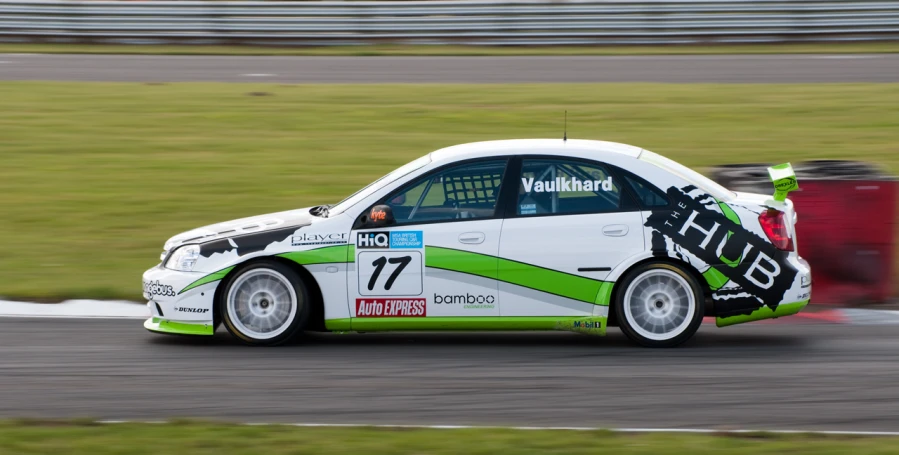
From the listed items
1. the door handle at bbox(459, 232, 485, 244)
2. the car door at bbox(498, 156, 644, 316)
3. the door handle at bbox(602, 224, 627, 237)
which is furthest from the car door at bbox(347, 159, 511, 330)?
the door handle at bbox(602, 224, 627, 237)

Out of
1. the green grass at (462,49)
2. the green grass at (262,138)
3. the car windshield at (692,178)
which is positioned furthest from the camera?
the green grass at (462,49)

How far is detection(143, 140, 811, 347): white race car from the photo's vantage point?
7543 mm

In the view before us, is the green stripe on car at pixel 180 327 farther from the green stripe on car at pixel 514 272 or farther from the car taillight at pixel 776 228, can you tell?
the car taillight at pixel 776 228

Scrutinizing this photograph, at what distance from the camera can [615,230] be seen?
7555 mm

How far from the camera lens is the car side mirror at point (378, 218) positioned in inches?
300

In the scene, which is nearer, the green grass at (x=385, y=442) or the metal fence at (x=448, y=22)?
the green grass at (x=385, y=442)

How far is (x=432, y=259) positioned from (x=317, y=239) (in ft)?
2.59

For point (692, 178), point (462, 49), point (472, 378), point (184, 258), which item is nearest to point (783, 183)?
point (692, 178)

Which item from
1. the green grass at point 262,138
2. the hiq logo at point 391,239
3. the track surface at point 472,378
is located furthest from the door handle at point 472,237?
the green grass at point 262,138

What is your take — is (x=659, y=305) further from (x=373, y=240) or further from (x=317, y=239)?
(x=317, y=239)

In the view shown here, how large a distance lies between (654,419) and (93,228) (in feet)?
24.8

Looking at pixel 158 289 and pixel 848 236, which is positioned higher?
pixel 848 236

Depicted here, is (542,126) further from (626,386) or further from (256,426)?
(256,426)

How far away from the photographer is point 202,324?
777 centimetres
